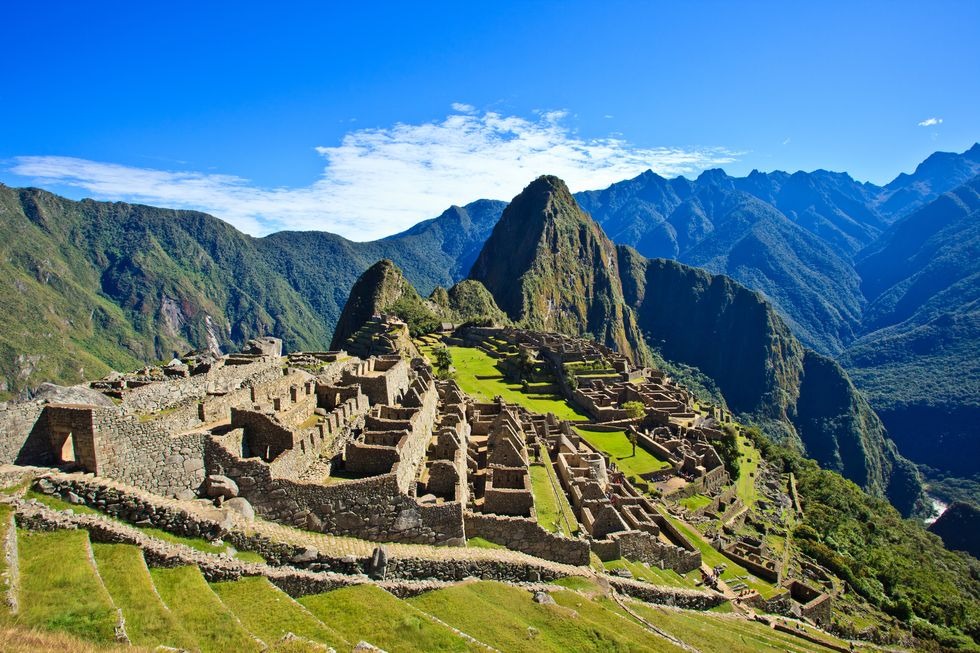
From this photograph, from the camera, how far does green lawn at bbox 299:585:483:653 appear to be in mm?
11703

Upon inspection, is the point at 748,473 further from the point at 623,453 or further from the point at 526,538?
the point at 526,538

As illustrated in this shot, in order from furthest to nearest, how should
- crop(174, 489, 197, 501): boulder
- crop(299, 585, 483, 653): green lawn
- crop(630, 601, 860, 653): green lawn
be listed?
crop(630, 601, 860, 653): green lawn → crop(174, 489, 197, 501): boulder → crop(299, 585, 483, 653): green lawn

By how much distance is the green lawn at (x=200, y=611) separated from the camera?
31.8 ft

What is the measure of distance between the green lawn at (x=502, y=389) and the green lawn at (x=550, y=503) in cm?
2252

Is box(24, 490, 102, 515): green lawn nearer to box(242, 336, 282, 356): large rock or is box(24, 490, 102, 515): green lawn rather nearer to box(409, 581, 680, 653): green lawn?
box(409, 581, 680, 653): green lawn

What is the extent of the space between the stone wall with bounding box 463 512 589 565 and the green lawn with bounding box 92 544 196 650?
9682mm

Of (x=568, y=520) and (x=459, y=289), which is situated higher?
(x=459, y=289)

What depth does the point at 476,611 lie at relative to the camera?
14.0 metres

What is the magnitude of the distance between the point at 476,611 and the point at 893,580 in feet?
157

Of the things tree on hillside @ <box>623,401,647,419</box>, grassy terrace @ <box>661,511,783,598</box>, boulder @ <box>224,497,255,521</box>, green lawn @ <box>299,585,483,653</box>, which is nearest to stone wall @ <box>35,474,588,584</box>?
boulder @ <box>224,497,255,521</box>

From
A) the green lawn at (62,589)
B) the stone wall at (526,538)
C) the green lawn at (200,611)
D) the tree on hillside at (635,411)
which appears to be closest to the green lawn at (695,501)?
the tree on hillside at (635,411)

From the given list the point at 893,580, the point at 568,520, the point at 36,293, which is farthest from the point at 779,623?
the point at 36,293

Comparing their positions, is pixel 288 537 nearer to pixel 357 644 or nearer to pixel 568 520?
pixel 357 644

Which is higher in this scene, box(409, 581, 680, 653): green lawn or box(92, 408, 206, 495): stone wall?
box(92, 408, 206, 495): stone wall
